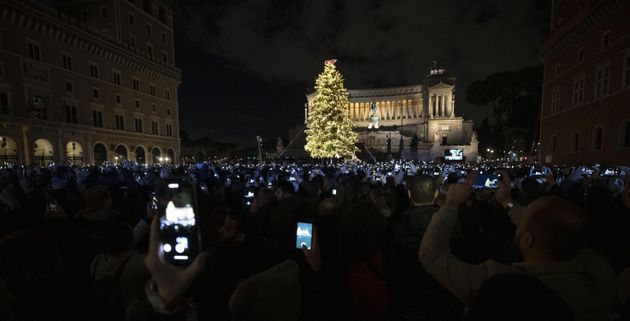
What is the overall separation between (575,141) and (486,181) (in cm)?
2712

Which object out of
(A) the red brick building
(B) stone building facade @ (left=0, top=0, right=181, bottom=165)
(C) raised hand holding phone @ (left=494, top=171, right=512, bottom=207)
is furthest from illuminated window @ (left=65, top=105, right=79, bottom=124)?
(A) the red brick building

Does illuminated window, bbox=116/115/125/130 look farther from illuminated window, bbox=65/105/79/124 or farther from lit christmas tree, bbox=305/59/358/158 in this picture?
lit christmas tree, bbox=305/59/358/158

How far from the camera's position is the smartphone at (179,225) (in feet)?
7.02

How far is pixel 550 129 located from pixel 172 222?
3927cm

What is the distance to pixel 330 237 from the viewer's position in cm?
391

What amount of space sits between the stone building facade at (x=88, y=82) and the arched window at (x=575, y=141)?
4662 cm

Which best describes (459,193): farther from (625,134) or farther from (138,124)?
(138,124)

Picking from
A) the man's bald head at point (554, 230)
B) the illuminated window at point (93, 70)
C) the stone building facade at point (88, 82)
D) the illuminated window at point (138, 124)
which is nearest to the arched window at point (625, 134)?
the man's bald head at point (554, 230)

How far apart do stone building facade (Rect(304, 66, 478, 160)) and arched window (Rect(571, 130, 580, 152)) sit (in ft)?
97.3

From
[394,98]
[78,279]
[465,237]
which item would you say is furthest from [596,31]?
[394,98]

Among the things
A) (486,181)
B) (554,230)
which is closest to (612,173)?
(486,181)

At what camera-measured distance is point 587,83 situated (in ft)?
79.8

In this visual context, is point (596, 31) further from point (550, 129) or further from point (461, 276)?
point (461, 276)

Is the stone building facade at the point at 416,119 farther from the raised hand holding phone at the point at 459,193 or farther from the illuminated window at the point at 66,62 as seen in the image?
the raised hand holding phone at the point at 459,193
